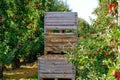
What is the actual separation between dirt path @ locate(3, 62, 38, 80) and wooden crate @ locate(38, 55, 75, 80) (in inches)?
157

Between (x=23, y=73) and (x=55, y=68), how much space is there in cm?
588

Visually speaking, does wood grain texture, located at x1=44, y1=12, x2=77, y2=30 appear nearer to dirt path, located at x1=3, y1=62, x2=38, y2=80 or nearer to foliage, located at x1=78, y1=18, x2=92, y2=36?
foliage, located at x1=78, y1=18, x2=92, y2=36

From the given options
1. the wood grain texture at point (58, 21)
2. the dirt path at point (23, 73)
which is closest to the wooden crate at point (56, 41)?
the wood grain texture at point (58, 21)

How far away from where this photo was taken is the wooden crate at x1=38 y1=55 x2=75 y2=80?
36.9 ft

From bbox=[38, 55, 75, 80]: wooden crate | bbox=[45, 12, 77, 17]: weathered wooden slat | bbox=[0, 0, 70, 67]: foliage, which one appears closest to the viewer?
bbox=[38, 55, 75, 80]: wooden crate

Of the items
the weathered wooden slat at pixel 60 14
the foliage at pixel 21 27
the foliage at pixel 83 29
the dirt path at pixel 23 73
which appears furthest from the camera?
the dirt path at pixel 23 73

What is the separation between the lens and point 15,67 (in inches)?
739

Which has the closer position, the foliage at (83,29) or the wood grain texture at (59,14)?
the foliage at (83,29)

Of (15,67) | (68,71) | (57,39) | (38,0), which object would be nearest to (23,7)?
(38,0)

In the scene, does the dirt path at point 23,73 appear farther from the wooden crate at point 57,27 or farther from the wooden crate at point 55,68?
the wooden crate at point 55,68

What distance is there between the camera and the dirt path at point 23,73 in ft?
51.3

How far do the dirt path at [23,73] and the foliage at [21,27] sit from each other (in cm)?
66

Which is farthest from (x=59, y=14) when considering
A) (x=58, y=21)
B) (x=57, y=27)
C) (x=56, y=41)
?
(x=56, y=41)

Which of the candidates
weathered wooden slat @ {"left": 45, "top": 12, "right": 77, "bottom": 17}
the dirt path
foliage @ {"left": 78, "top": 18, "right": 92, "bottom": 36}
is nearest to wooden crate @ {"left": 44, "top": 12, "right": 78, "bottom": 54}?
weathered wooden slat @ {"left": 45, "top": 12, "right": 77, "bottom": 17}
